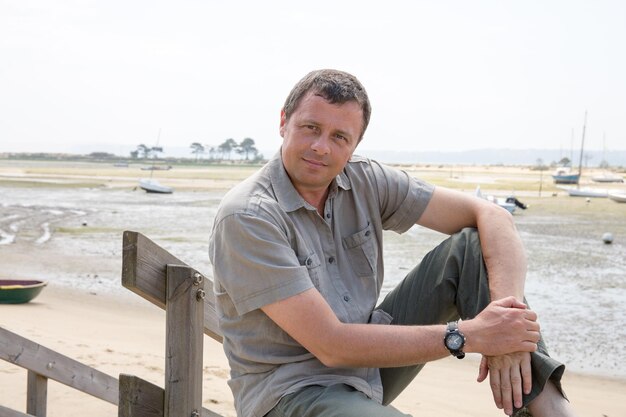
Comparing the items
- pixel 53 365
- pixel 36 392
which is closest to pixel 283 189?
pixel 53 365

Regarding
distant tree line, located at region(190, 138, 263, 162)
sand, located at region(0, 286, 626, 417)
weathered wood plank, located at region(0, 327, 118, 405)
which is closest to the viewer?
weathered wood plank, located at region(0, 327, 118, 405)

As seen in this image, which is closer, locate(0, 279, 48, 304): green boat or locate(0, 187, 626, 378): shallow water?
locate(0, 279, 48, 304): green boat

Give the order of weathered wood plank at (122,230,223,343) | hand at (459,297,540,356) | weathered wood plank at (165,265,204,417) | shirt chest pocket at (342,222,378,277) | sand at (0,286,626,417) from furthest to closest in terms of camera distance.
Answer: sand at (0,286,626,417), shirt chest pocket at (342,222,378,277), hand at (459,297,540,356), weathered wood plank at (165,265,204,417), weathered wood plank at (122,230,223,343)

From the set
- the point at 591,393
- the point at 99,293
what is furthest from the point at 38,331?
the point at 591,393

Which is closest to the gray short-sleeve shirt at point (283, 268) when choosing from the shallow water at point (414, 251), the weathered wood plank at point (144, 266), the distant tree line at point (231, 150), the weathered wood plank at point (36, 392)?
the weathered wood plank at point (144, 266)

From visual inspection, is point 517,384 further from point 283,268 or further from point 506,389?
point 283,268

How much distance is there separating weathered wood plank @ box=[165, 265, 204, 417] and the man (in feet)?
0.51

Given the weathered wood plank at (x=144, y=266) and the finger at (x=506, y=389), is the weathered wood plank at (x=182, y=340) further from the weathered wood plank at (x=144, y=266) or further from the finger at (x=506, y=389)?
the finger at (x=506, y=389)

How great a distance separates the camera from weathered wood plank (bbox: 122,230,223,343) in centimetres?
221

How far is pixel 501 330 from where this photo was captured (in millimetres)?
2594

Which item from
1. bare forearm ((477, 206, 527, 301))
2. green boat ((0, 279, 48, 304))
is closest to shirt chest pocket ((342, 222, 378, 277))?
bare forearm ((477, 206, 527, 301))

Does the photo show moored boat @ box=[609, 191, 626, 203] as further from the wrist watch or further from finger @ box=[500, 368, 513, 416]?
the wrist watch

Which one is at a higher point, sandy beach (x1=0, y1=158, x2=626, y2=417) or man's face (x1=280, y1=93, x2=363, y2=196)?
man's face (x1=280, y1=93, x2=363, y2=196)

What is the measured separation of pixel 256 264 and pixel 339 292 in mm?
431
